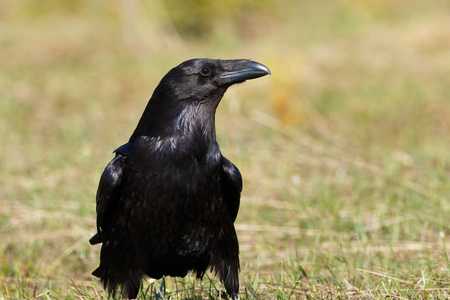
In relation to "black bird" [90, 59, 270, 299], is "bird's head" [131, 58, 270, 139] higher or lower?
higher

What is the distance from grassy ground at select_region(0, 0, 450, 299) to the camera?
3.61m

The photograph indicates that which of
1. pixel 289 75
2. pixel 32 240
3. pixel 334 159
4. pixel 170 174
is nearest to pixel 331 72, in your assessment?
pixel 289 75

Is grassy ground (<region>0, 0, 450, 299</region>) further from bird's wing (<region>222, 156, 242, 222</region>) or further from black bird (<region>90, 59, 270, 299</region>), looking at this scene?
bird's wing (<region>222, 156, 242, 222</region>)

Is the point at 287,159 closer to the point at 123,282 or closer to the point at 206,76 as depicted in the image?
the point at 206,76

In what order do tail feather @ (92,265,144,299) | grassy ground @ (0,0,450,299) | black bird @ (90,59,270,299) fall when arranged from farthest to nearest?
1. grassy ground @ (0,0,450,299)
2. tail feather @ (92,265,144,299)
3. black bird @ (90,59,270,299)

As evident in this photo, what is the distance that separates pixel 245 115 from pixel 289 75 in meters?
0.84

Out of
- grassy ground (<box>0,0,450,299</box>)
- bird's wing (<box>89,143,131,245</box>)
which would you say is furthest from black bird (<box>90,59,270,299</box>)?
grassy ground (<box>0,0,450,299</box>)

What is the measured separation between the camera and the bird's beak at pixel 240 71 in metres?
3.21

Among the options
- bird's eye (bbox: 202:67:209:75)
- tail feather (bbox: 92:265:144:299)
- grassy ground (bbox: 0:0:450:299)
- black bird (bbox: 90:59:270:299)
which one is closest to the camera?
black bird (bbox: 90:59:270:299)

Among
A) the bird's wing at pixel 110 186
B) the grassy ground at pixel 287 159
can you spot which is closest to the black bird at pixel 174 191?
the bird's wing at pixel 110 186

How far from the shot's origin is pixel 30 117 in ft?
31.7

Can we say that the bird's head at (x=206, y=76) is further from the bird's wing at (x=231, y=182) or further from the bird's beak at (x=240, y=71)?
the bird's wing at (x=231, y=182)

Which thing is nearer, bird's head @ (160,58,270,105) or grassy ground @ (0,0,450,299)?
bird's head @ (160,58,270,105)

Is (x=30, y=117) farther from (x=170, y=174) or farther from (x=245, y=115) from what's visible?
(x=170, y=174)
